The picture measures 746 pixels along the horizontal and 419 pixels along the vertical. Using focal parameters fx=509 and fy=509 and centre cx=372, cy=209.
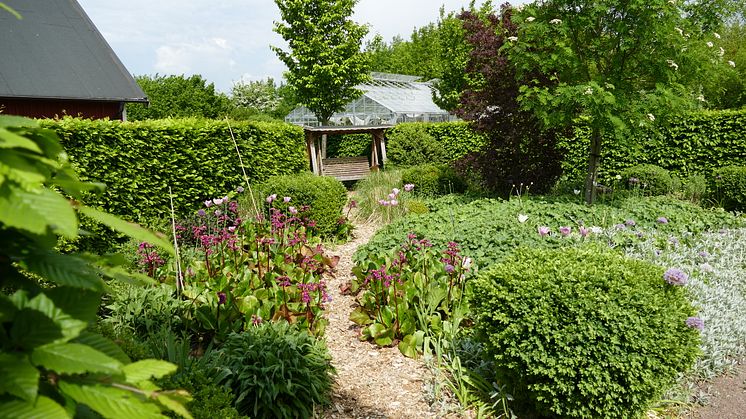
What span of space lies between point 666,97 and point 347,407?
6599 mm

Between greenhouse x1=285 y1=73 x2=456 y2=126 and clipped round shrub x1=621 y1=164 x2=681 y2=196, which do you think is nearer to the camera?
clipped round shrub x1=621 y1=164 x2=681 y2=196

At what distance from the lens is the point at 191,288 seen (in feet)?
15.9

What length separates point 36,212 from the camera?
787mm

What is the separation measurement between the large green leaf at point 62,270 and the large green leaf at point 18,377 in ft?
0.46

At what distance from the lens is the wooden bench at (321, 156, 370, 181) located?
51.4 feet

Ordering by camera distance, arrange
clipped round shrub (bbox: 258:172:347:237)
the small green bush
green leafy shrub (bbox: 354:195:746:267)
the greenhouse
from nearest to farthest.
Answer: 1. the small green bush
2. green leafy shrub (bbox: 354:195:746:267)
3. clipped round shrub (bbox: 258:172:347:237)
4. the greenhouse

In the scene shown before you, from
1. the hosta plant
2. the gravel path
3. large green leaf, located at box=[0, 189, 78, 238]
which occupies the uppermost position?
large green leaf, located at box=[0, 189, 78, 238]

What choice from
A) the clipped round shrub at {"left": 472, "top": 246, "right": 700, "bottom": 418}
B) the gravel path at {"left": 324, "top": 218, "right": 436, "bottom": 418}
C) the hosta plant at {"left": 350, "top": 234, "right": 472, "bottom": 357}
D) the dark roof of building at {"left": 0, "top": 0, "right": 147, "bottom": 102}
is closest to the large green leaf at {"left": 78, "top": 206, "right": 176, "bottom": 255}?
the clipped round shrub at {"left": 472, "top": 246, "right": 700, "bottom": 418}

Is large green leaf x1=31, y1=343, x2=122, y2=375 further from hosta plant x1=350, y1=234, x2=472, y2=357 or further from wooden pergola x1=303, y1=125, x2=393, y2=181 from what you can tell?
wooden pergola x1=303, y1=125, x2=393, y2=181

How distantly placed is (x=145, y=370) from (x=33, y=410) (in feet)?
0.66

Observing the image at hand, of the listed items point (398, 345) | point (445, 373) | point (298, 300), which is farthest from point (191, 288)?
point (445, 373)

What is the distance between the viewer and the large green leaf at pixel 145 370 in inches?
37.6

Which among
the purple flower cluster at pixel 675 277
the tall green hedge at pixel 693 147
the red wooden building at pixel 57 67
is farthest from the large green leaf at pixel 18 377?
the red wooden building at pixel 57 67

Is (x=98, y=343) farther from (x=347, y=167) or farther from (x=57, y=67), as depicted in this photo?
(x=347, y=167)
